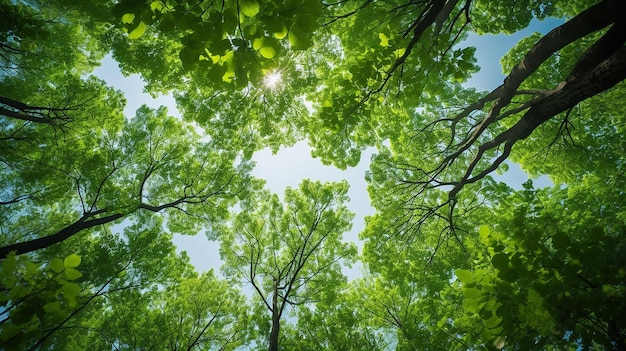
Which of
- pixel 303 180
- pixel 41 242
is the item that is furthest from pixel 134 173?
pixel 303 180

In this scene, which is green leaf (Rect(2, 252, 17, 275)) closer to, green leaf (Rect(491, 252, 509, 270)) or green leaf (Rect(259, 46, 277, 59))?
green leaf (Rect(259, 46, 277, 59))

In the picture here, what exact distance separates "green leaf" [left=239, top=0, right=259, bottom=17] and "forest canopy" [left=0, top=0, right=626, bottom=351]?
76.9 inches

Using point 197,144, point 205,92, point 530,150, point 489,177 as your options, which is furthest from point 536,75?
point 197,144

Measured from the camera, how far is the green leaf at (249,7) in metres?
1.23

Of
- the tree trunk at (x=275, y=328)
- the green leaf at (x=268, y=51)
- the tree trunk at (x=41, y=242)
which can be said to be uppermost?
the tree trunk at (x=41, y=242)

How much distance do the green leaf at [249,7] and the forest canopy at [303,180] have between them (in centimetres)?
195

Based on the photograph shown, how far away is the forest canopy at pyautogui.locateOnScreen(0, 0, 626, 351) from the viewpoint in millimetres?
4953

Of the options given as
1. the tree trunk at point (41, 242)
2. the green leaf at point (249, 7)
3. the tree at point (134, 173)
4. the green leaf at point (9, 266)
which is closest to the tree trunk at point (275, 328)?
the tree at point (134, 173)

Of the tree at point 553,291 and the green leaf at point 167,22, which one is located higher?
the green leaf at point 167,22

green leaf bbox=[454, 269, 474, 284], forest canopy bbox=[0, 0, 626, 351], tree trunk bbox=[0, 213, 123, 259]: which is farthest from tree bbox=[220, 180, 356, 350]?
green leaf bbox=[454, 269, 474, 284]

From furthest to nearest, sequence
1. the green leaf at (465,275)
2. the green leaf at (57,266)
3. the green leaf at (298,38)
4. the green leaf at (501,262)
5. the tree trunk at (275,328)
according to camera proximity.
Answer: the tree trunk at (275,328) → the green leaf at (465,275) → the green leaf at (501,262) → the green leaf at (57,266) → the green leaf at (298,38)

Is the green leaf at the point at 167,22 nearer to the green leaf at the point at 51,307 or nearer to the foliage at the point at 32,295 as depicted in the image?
the foliage at the point at 32,295

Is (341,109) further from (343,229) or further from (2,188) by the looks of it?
(2,188)

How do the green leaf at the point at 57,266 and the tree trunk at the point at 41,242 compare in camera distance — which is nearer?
the green leaf at the point at 57,266
